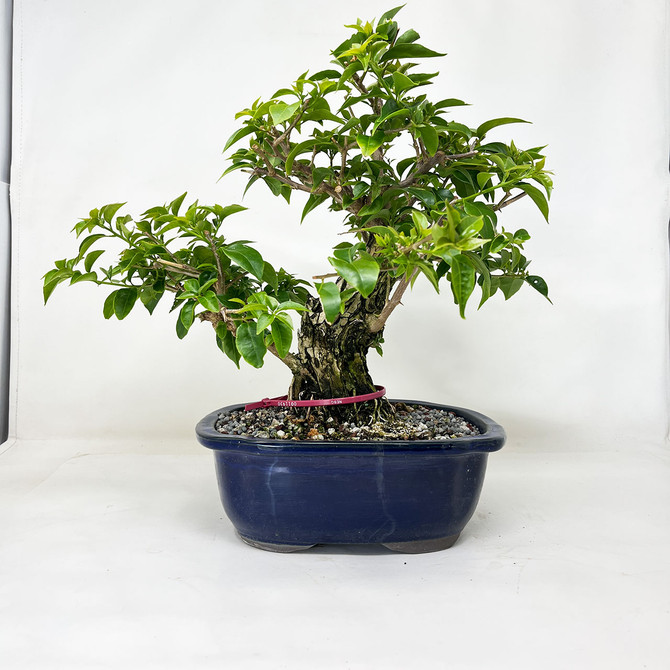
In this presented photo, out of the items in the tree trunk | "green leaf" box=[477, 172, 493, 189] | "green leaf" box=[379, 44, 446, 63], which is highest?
"green leaf" box=[379, 44, 446, 63]

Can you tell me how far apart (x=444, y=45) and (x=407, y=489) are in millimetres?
1414

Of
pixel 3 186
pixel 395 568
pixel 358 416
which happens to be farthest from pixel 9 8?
pixel 395 568

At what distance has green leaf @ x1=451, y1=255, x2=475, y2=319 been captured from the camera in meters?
1.08

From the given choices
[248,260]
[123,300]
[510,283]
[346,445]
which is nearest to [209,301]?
[248,260]

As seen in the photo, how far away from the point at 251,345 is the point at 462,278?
13.3 inches

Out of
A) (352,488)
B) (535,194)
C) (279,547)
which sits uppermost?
(535,194)

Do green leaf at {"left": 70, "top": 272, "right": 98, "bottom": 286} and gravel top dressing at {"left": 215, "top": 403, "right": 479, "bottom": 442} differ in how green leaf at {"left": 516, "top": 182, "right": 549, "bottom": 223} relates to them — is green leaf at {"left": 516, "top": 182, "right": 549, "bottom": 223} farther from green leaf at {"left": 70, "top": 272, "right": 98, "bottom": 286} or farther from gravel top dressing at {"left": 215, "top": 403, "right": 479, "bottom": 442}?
green leaf at {"left": 70, "top": 272, "right": 98, "bottom": 286}

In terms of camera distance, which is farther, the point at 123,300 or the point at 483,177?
the point at 123,300

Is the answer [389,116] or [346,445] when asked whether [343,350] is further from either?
[389,116]

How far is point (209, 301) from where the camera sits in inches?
50.2

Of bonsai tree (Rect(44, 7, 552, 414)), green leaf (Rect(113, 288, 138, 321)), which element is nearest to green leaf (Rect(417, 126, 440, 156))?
bonsai tree (Rect(44, 7, 552, 414))

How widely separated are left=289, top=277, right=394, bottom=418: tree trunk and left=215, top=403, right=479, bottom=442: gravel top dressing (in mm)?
44

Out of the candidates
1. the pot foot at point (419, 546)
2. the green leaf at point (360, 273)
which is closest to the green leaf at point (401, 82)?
the green leaf at point (360, 273)

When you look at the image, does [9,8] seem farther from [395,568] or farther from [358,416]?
[395,568]
